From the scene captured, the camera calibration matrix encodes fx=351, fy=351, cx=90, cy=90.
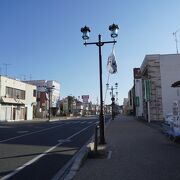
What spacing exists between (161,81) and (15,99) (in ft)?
119

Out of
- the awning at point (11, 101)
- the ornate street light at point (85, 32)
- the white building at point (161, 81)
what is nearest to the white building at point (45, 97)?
the awning at point (11, 101)

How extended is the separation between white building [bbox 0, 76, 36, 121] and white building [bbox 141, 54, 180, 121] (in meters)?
30.9

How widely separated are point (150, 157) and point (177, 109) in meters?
5.18

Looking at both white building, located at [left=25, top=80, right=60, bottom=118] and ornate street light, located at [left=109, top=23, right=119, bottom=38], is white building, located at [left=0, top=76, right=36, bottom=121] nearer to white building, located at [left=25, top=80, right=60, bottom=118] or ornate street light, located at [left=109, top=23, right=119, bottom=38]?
white building, located at [left=25, top=80, right=60, bottom=118]

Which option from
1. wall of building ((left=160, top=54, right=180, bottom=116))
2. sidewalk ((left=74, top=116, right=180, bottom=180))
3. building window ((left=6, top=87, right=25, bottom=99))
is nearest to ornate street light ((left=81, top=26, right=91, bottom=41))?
sidewalk ((left=74, top=116, right=180, bottom=180))

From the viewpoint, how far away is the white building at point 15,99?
219 feet

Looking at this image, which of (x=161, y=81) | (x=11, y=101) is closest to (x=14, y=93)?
(x=11, y=101)

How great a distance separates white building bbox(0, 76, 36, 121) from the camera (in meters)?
66.9

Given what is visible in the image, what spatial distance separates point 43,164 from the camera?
12.0 metres

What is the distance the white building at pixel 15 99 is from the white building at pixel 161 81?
101ft

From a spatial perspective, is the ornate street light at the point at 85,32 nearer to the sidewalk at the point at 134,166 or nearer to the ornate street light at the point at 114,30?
the ornate street light at the point at 114,30

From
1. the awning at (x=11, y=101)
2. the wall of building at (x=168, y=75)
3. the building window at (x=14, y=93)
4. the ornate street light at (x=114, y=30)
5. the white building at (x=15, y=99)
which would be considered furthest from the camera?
the building window at (x=14, y=93)

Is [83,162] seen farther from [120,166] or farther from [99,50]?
[99,50]

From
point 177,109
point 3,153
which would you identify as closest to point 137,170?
point 3,153
